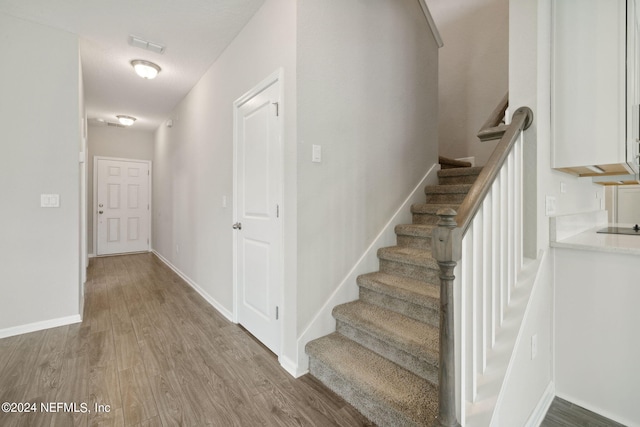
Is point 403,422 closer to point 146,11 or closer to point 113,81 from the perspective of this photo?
point 146,11

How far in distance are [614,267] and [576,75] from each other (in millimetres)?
1091

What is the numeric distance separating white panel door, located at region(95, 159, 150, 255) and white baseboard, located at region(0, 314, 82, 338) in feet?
12.3

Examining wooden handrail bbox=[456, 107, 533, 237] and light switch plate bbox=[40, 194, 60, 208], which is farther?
light switch plate bbox=[40, 194, 60, 208]

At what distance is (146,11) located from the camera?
7.94 ft

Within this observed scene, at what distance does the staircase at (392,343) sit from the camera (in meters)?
1.43

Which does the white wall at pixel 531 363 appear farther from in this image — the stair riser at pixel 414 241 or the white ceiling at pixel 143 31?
the white ceiling at pixel 143 31

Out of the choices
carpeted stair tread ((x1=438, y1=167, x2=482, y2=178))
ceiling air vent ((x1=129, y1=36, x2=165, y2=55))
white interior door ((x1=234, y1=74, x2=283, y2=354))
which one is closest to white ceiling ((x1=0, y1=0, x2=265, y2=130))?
ceiling air vent ((x1=129, y1=36, x2=165, y2=55))

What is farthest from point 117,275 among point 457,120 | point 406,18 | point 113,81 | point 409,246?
point 457,120

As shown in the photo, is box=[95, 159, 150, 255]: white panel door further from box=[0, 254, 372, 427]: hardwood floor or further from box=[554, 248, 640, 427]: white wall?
box=[554, 248, 640, 427]: white wall

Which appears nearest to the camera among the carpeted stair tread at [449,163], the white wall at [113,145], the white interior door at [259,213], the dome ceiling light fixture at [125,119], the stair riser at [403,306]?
the stair riser at [403,306]

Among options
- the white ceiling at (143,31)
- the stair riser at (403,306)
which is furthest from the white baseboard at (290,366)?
the white ceiling at (143,31)

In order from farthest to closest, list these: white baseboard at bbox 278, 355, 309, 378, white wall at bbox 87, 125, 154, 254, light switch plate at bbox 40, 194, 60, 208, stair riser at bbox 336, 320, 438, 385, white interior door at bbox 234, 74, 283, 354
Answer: white wall at bbox 87, 125, 154, 254
light switch plate at bbox 40, 194, 60, 208
white interior door at bbox 234, 74, 283, 354
white baseboard at bbox 278, 355, 309, 378
stair riser at bbox 336, 320, 438, 385

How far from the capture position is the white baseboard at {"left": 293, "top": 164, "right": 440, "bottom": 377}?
1914mm

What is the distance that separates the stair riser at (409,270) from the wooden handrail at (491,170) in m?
0.95
